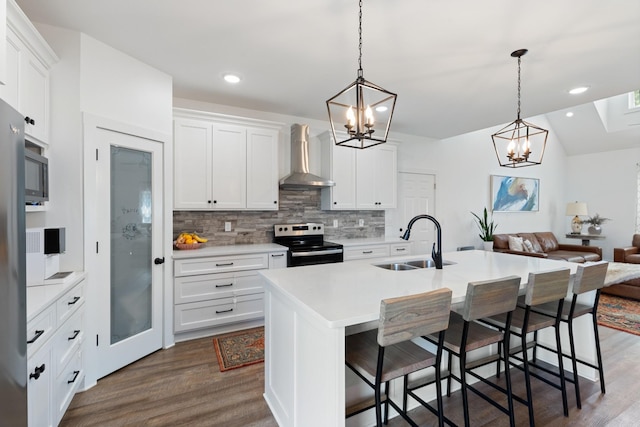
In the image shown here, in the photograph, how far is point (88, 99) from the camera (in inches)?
90.4

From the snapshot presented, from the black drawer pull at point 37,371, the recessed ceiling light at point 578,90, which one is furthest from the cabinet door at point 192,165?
the recessed ceiling light at point 578,90

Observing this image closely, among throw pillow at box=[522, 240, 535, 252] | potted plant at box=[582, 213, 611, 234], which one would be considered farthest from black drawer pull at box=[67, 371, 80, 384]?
potted plant at box=[582, 213, 611, 234]

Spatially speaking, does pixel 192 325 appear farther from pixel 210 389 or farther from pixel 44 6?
pixel 44 6

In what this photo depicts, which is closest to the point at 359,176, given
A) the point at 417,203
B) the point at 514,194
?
the point at 417,203

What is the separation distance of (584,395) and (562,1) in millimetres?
2686

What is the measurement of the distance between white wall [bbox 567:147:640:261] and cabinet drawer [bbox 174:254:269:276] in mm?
7808

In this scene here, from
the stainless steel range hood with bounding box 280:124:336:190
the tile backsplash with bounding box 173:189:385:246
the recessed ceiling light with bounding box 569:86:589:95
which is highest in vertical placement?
the recessed ceiling light with bounding box 569:86:589:95

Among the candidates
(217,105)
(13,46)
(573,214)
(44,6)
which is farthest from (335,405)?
(573,214)

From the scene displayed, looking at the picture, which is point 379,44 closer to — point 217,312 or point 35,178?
point 35,178

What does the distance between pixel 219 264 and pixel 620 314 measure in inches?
195

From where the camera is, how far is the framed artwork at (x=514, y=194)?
639 centimetres

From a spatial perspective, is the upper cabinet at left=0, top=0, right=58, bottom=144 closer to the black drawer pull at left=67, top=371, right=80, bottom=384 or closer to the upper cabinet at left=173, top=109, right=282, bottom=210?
the upper cabinet at left=173, top=109, right=282, bottom=210

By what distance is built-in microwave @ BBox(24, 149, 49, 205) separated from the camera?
5.55 feet

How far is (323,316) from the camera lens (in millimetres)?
1297
